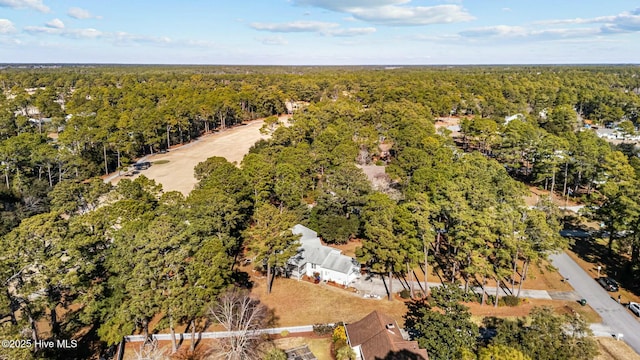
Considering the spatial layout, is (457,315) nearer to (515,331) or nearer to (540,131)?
(515,331)

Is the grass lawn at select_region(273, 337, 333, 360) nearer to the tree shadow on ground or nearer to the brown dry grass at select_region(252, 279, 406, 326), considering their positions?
the brown dry grass at select_region(252, 279, 406, 326)

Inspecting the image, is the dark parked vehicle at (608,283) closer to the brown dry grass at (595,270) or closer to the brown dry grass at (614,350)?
the brown dry grass at (595,270)

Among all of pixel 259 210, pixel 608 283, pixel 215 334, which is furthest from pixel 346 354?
pixel 608 283

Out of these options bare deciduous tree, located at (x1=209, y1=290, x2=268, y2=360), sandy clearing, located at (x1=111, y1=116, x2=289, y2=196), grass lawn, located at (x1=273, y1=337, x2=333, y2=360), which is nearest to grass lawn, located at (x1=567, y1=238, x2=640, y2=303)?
grass lawn, located at (x1=273, y1=337, x2=333, y2=360)

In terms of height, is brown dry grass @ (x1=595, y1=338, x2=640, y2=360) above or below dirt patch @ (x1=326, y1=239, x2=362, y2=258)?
below

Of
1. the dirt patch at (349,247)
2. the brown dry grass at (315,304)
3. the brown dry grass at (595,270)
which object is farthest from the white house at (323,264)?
the brown dry grass at (595,270)

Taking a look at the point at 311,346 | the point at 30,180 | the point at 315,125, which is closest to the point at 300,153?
the point at 315,125
